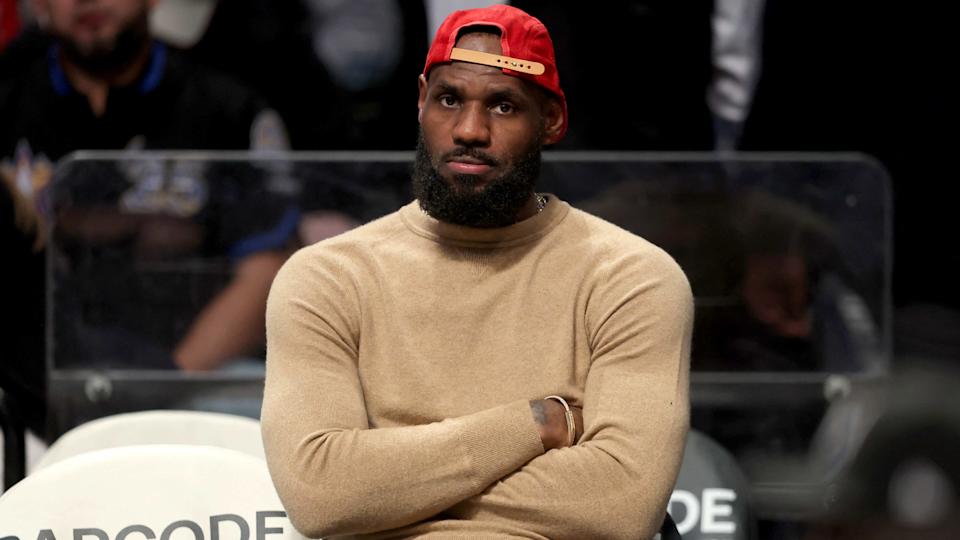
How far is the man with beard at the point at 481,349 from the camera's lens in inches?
116

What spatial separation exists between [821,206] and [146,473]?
2.13 meters

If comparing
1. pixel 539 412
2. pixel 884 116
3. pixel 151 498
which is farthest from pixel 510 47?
pixel 884 116

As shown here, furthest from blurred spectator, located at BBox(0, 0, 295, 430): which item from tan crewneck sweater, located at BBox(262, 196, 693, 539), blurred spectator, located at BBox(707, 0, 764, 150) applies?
tan crewneck sweater, located at BBox(262, 196, 693, 539)

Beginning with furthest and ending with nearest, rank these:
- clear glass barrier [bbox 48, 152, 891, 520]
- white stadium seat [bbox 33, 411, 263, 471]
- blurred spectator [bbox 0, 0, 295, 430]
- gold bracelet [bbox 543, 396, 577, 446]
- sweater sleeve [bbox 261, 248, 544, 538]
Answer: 1. blurred spectator [bbox 0, 0, 295, 430]
2. clear glass barrier [bbox 48, 152, 891, 520]
3. white stadium seat [bbox 33, 411, 263, 471]
4. gold bracelet [bbox 543, 396, 577, 446]
5. sweater sleeve [bbox 261, 248, 544, 538]

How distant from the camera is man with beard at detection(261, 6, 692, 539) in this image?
296cm

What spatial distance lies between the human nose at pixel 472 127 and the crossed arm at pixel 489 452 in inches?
17.8

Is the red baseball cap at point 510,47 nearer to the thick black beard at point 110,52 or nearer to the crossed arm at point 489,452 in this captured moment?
the crossed arm at point 489,452

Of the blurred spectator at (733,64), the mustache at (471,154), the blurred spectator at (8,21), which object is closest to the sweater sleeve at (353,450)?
the mustache at (471,154)

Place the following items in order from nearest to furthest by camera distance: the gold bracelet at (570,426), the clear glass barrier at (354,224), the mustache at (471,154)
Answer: the gold bracelet at (570,426) < the mustache at (471,154) < the clear glass barrier at (354,224)

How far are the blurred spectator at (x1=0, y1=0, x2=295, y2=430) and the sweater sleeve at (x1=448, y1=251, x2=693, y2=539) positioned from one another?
1749mm

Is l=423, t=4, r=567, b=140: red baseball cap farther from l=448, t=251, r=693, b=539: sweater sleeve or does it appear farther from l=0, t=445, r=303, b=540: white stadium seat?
l=0, t=445, r=303, b=540: white stadium seat

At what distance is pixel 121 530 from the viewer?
10.8 feet

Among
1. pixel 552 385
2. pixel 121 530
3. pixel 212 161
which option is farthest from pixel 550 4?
pixel 121 530

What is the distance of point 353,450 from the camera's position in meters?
2.95
